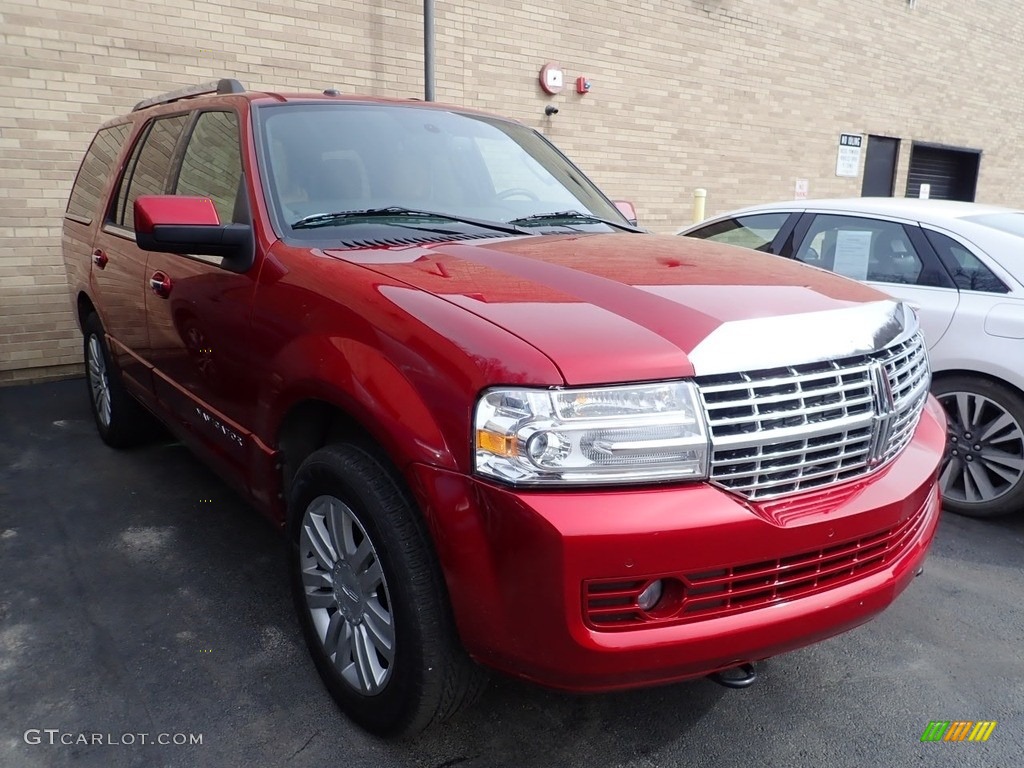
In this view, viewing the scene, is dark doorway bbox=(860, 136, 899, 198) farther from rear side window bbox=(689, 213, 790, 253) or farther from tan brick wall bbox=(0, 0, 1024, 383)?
rear side window bbox=(689, 213, 790, 253)

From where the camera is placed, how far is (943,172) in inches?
621

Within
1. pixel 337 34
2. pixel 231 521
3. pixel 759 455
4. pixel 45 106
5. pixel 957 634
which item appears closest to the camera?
pixel 759 455

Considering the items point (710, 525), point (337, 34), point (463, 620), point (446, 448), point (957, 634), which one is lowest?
point (957, 634)

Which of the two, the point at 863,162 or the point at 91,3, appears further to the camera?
the point at 863,162

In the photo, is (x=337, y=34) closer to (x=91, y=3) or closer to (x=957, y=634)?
(x=91, y=3)

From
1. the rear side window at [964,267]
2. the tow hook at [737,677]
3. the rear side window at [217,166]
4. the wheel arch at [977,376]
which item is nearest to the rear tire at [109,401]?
the rear side window at [217,166]

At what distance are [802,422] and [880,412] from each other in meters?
0.32

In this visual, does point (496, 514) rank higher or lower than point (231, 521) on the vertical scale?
higher

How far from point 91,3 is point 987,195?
16639 millimetres

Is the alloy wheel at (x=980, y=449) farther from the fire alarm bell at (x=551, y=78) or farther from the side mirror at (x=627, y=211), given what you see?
the fire alarm bell at (x=551, y=78)

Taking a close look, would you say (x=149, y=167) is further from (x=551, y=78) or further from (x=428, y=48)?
(x=551, y=78)

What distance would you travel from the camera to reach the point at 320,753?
2.35 meters

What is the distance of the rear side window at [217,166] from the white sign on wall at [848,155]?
1182cm

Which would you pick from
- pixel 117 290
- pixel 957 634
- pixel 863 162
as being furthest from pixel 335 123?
pixel 863 162
